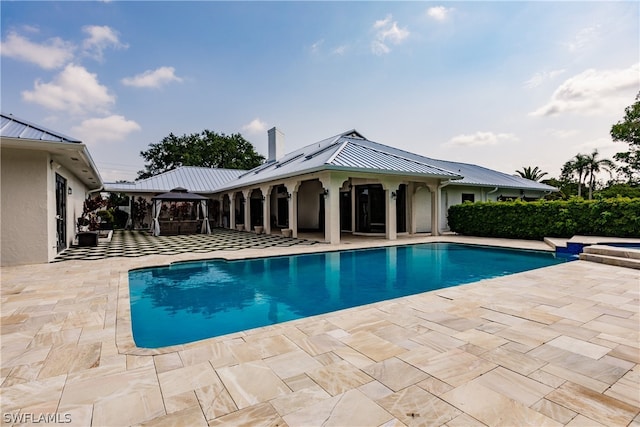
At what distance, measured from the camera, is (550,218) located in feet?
40.2

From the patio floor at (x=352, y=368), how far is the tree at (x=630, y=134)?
2289 centimetres

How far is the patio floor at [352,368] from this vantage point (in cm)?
206

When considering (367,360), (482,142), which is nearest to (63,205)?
(367,360)

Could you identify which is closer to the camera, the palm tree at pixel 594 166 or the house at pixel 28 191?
the house at pixel 28 191

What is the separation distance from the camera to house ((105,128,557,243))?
39.7 feet

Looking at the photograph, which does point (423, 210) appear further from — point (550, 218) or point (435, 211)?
point (550, 218)

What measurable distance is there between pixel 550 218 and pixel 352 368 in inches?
507

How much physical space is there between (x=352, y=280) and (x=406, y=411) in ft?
16.1

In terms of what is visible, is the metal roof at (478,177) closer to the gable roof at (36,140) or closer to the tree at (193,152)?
the gable roof at (36,140)

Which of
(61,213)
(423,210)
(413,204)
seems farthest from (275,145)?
(61,213)

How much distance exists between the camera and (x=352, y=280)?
6.96 metres

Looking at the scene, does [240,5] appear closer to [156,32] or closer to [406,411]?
[156,32]

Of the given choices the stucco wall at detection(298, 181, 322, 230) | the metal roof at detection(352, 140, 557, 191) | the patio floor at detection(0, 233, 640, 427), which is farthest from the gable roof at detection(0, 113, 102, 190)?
the metal roof at detection(352, 140, 557, 191)

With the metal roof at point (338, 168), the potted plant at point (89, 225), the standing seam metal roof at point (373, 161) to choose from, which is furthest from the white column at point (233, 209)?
the standing seam metal roof at point (373, 161)
